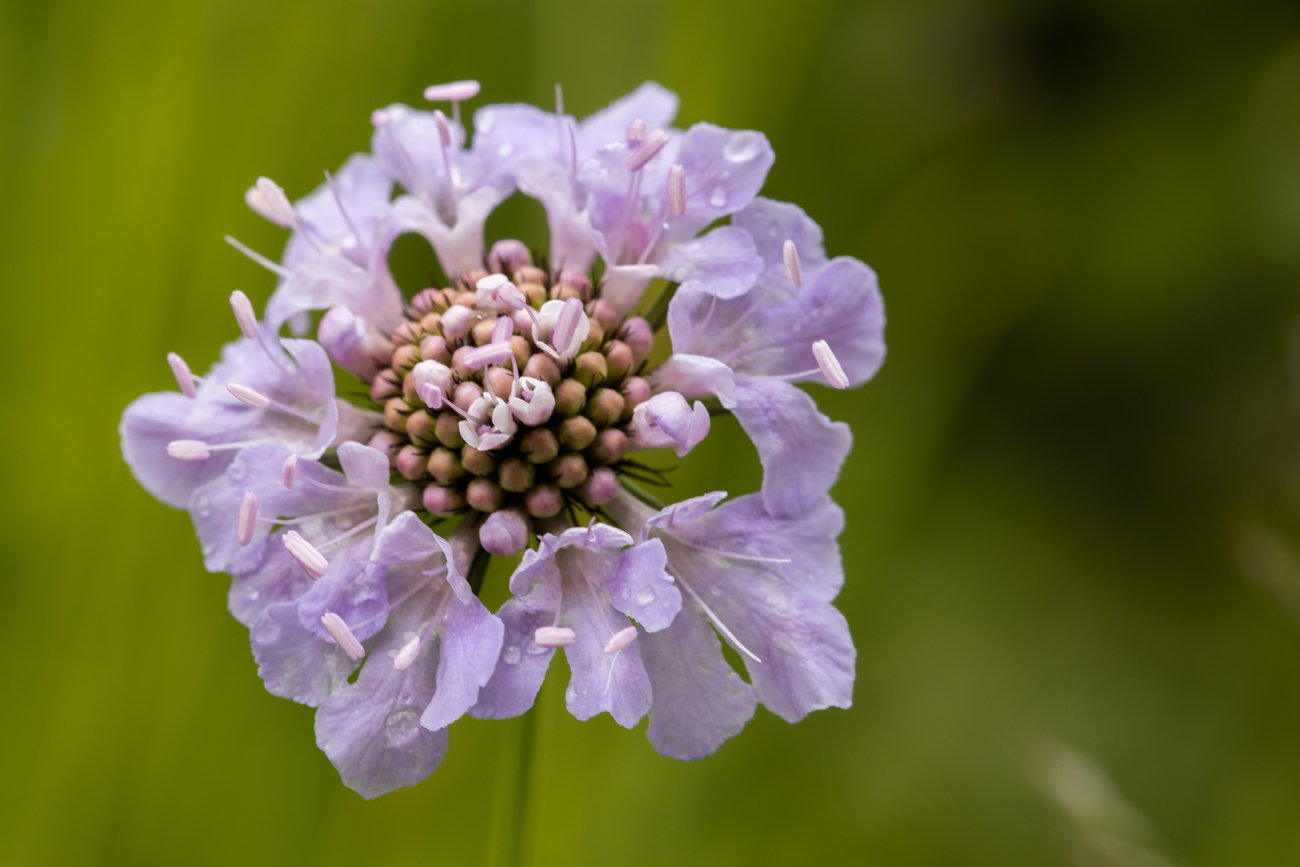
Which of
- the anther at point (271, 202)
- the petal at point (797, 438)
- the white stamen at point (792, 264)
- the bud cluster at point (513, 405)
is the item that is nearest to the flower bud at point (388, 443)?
the bud cluster at point (513, 405)

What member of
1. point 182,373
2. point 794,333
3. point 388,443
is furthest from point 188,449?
point 794,333

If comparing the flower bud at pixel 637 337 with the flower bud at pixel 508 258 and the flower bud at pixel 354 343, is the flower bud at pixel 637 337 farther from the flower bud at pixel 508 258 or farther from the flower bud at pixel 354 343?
the flower bud at pixel 354 343

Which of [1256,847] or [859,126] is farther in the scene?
[859,126]

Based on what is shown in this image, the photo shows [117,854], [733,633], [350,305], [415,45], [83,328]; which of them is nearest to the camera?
[733,633]

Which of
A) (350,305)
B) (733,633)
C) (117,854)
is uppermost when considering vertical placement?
(350,305)

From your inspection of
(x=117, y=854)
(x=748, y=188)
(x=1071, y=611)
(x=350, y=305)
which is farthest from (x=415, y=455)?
(x=1071, y=611)

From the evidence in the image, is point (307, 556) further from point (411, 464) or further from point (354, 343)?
point (354, 343)

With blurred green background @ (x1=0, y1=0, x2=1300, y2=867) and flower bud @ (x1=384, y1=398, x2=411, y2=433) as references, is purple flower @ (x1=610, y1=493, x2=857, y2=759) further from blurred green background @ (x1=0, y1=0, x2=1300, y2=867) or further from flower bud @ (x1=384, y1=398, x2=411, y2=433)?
flower bud @ (x1=384, y1=398, x2=411, y2=433)

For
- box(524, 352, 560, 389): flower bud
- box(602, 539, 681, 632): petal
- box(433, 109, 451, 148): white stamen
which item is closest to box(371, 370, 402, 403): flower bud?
box(524, 352, 560, 389): flower bud

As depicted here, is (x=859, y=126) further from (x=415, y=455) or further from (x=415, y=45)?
(x=415, y=455)
